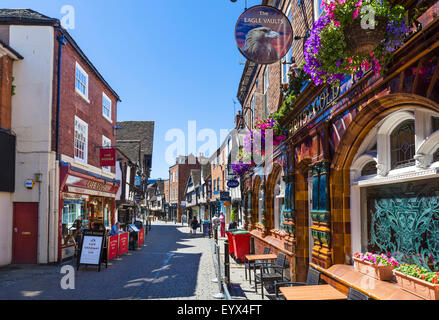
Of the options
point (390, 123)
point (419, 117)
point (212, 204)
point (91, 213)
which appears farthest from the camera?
point (212, 204)

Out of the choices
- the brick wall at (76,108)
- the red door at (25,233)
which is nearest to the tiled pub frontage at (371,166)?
the red door at (25,233)

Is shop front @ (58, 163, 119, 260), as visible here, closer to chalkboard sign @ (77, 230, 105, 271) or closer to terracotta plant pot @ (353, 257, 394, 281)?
chalkboard sign @ (77, 230, 105, 271)

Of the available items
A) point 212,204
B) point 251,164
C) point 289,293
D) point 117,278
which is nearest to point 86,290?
point 117,278

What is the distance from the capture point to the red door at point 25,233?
11.9 meters

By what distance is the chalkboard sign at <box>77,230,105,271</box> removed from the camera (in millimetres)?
10875

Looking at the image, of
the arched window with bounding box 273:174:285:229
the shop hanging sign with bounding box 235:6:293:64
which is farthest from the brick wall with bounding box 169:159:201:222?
the shop hanging sign with bounding box 235:6:293:64

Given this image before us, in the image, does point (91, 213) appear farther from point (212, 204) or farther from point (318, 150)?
point (212, 204)

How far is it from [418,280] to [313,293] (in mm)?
1672

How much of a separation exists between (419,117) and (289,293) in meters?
2.93

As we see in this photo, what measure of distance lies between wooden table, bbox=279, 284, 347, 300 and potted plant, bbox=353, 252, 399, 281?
51 cm

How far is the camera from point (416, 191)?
4.47 m

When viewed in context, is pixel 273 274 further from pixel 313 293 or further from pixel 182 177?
pixel 182 177

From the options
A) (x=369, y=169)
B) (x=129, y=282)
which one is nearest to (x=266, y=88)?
(x=129, y=282)

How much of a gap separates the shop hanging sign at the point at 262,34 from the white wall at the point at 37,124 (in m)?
8.55
